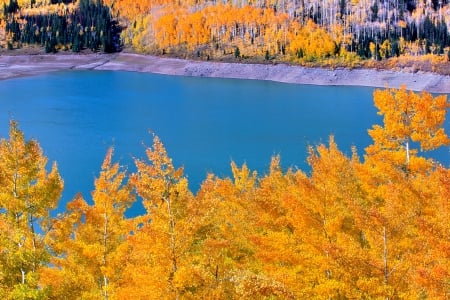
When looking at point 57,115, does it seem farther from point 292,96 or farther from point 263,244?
point 263,244

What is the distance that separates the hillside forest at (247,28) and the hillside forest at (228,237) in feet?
348

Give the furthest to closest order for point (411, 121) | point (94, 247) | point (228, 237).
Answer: point (411, 121) < point (228, 237) < point (94, 247)

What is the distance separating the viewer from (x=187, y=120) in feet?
238

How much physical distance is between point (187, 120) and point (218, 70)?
55733mm

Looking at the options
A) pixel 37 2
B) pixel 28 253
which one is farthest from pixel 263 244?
pixel 37 2

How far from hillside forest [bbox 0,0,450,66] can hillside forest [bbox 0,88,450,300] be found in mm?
106021

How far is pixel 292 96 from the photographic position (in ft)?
309

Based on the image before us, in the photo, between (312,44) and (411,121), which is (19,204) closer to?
(411,121)

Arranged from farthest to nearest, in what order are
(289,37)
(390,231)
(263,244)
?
(289,37)
(263,244)
(390,231)

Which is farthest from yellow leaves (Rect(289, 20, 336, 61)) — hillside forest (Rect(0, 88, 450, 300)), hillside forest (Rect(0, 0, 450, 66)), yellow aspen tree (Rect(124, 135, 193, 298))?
yellow aspen tree (Rect(124, 135, 193, 298))

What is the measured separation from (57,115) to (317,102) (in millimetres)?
38958

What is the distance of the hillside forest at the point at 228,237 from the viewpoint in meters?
12.2

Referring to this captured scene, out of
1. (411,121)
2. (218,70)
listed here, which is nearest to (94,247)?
(411,121)

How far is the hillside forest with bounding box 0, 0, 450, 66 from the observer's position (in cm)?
12744
